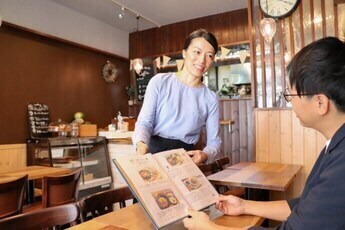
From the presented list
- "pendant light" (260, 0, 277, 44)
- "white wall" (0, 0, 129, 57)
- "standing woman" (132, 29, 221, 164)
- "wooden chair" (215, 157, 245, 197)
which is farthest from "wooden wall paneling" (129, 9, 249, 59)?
"standing woman" (132, 29, 221, 164)

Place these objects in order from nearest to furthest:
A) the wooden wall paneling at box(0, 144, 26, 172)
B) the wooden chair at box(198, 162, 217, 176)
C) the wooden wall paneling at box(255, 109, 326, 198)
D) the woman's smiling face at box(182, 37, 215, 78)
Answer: the woman's smiling face at box(182, 37, 215, 78)
the wooden chair at box(198, 162, 217, 176)
the wooden wall paneling at box(255, 109, 326, 198)
the wooden wall paneling at box(0, 144, 26, 172)

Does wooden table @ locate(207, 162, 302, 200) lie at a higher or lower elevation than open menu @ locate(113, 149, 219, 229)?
lower

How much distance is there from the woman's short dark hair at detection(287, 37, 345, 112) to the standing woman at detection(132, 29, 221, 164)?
0.77 metres

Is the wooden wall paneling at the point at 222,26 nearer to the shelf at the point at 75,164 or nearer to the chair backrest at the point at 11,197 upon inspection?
the shelf at the point at 75,164

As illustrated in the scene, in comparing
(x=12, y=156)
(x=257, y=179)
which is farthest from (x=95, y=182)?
(x=257, y=179)

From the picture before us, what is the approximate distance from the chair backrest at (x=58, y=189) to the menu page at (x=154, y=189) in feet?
5.43

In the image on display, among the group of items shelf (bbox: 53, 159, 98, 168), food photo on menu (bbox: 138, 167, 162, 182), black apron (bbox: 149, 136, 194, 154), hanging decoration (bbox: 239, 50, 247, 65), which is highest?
hanging decoration (bbox: 239, 50, 247, 65)

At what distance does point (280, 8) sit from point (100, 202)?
292 centimetres

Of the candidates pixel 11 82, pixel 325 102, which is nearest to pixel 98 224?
pixel 325 102

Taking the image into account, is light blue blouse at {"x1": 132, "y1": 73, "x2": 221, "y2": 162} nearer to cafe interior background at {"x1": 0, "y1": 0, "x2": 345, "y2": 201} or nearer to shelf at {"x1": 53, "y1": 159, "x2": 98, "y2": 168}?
cafe interior background at {"x1": 0, "y1": 0, "x2": 345, "y2": 201}

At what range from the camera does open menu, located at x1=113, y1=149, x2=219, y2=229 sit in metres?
0.97

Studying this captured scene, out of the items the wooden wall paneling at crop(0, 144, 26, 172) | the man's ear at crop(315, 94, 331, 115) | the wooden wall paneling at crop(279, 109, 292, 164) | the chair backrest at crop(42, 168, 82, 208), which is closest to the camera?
the man's ear at crop(315, 94, 331, 115)

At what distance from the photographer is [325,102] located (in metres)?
0.87

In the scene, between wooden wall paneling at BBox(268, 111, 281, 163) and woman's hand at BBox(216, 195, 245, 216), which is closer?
woman's hand at BBox(216, 195, 245, 216)
